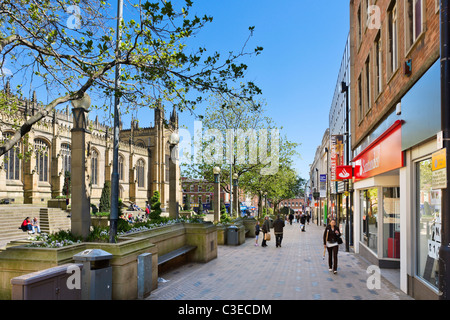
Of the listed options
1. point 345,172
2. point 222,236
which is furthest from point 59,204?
point 345,172

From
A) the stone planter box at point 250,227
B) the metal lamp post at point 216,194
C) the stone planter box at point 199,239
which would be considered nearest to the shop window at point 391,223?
the stone planter box at point 199,239

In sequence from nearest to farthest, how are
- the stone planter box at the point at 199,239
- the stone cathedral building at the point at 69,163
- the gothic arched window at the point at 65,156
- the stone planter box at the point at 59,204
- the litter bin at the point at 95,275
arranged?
the litter bin at the point at 95,275 → the stone planter box at the point at 199,239 → the stone planter box at the point at 59,204 → the stone cathedral building at the point at 69,163 → the gothic arched window at the point at 65,156

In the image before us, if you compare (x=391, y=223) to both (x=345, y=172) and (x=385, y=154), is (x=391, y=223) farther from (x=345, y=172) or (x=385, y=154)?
(x=345, y=172)

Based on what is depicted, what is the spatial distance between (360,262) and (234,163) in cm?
1833

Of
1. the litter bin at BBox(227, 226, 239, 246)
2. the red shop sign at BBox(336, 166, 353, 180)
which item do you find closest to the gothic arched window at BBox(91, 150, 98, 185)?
the litter bin at BBox(227, 226, 239, 246)

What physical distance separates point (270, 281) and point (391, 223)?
204 inches

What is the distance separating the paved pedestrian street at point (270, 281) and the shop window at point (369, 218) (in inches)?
37.4

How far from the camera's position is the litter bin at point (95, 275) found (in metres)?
6.10

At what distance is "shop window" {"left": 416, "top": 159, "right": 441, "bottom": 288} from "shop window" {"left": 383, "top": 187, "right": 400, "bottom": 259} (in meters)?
4.08

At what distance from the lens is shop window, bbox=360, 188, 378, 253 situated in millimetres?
13453

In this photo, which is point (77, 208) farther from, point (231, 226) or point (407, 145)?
point (231, 226)
